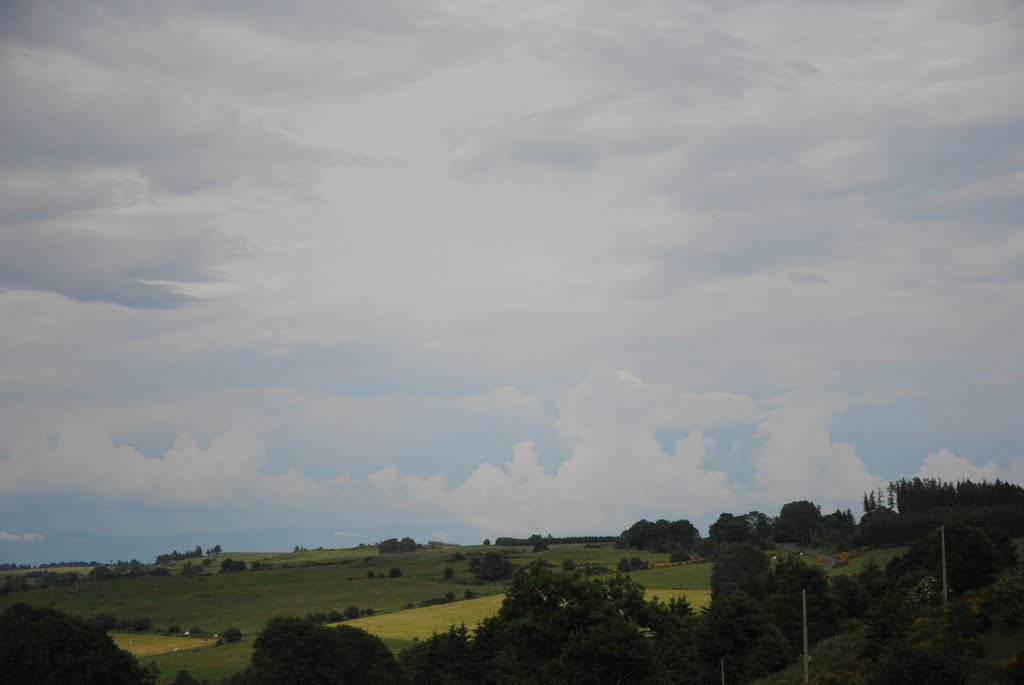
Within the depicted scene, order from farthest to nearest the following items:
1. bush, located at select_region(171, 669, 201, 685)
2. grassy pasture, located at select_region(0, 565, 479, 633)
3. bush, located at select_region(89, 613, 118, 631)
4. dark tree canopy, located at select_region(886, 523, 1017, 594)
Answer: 1. grassy pasture, located at select_region(0, 565, 479, 633)
2. bush, located at select_region(89, 613, 118, 631)
3. bush, located at select_region(171, 669, 201, 685)
4. dark tree canopy, located at select_region(886, 523, 1017, 594)

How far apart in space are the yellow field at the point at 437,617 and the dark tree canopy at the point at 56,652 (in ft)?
154

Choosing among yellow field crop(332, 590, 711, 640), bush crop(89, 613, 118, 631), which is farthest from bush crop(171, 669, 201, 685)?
bush crop(89, 613, 118, 631)

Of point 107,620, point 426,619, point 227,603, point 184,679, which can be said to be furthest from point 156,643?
point 184,679

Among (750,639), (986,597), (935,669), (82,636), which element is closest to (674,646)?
(750,639)

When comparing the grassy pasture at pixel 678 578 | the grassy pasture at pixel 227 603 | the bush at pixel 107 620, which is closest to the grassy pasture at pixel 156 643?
the bush at pixel 107 620

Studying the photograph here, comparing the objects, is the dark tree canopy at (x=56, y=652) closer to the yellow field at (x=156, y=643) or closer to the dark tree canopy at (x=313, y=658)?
the dark tree canopy at (x=313, y=658)

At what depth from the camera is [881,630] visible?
75312 mm

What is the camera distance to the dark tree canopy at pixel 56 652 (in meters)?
87.5

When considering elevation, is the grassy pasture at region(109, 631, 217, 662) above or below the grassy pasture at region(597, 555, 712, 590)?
below

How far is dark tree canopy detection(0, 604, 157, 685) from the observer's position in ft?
287

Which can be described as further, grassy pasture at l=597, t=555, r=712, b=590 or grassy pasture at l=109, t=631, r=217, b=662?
grassy pasture at l=597, t=555, r=712, b=590

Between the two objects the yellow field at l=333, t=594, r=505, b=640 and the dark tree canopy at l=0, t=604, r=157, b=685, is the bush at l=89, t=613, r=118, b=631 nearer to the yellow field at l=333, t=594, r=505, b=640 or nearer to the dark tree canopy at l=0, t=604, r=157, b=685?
the yellow field at l=333, t=594, r=505, b=640

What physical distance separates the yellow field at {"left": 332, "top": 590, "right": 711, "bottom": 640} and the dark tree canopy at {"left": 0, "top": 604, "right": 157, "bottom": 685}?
154 feet

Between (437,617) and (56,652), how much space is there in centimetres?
7665
